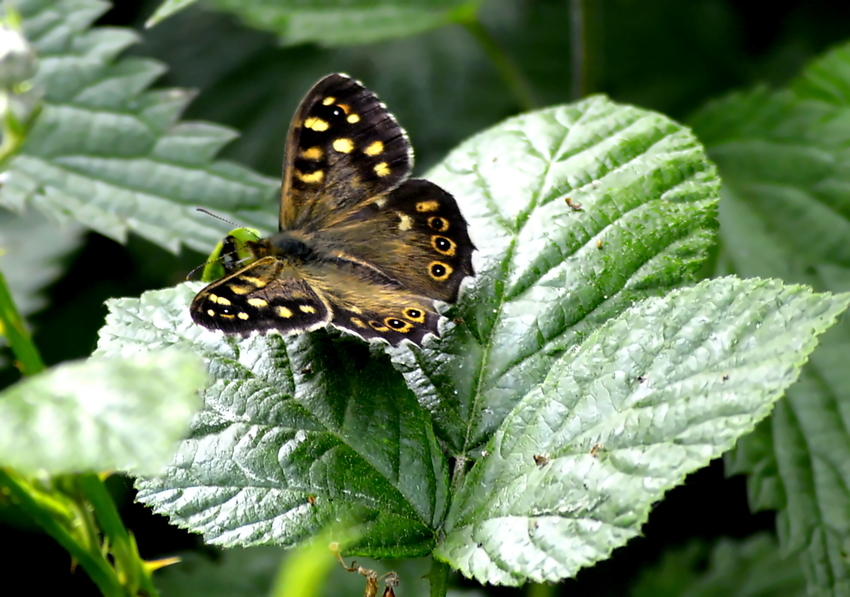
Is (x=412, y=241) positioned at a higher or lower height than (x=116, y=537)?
higher

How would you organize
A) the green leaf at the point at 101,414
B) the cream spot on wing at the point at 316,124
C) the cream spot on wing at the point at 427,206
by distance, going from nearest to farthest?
1. the green leaf at the point at 101,414
2. the cream spot on wing at the point at 427,206
3. the cream spot on wing at the point at 316,124

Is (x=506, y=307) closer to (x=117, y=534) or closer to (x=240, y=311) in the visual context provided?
(x=240, y=311)

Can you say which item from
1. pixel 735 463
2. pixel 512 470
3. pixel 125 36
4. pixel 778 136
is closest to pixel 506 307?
pixel 512 470

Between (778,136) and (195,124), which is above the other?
(778,136)

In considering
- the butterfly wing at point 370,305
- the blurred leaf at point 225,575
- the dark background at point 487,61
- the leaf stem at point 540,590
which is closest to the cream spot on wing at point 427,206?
the butterfly wing at point 370,305

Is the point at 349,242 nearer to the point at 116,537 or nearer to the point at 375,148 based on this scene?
the point at 375,148

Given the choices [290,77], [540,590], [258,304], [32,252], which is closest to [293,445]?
[258,304]

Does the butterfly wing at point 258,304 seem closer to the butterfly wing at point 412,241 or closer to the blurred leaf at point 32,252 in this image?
the butterfly wing at point 412,241
